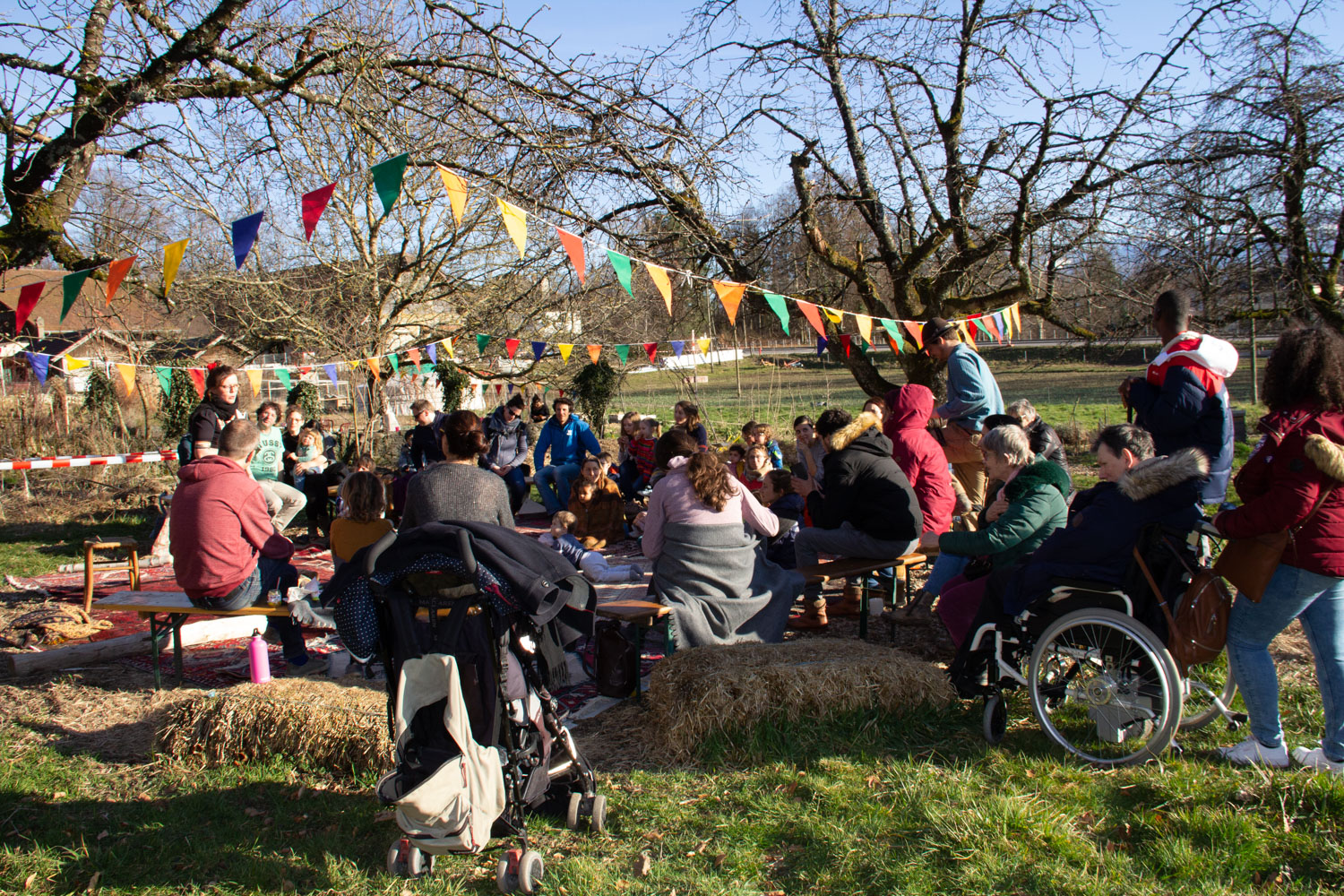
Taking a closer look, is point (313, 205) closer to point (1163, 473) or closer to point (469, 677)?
point (469, 677)

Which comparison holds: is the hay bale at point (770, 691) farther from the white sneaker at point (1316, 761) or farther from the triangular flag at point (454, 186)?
the triangular flag at point (454, 186)

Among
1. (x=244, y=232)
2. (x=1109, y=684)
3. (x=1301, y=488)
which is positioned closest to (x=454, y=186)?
(x=244, y=232)

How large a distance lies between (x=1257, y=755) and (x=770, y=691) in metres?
1.80

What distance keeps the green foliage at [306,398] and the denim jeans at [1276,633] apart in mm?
13431

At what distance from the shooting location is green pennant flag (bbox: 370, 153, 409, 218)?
4.53 m

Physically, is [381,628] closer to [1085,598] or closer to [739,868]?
[739,868]

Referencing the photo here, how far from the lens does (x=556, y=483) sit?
31.6 ft

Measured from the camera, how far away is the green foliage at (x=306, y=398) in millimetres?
14398

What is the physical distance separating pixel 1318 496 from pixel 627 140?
4.00 meters

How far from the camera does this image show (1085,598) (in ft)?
11.0

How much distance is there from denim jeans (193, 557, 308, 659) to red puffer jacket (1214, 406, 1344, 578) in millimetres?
4497

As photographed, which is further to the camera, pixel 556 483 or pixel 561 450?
pixel 561 450

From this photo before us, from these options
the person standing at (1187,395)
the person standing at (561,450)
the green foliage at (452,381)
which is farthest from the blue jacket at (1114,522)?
the green foliage at (452,381)

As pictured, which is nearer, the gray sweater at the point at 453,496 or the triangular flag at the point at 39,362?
the gray sweater at the point at 453,496
